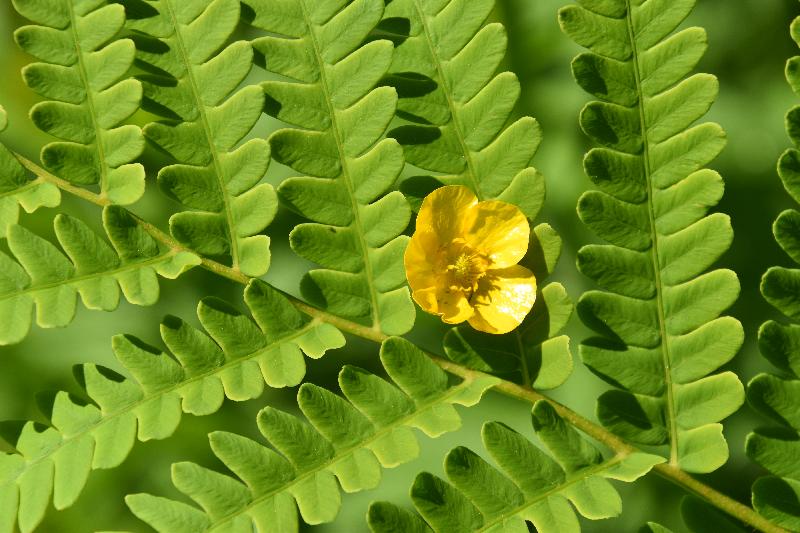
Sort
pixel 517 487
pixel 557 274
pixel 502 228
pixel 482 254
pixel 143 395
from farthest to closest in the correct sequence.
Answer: pixel 557 274, pixel 482 254, pixel 502 228, pixel 143 395, pixel 517 487

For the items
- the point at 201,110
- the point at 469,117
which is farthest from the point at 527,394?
the point at 201,110

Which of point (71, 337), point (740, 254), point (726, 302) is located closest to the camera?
point (726, 302)

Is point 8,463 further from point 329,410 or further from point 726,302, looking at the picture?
point 726,302

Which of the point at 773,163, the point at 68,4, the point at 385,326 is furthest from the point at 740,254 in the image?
the point at 68,4

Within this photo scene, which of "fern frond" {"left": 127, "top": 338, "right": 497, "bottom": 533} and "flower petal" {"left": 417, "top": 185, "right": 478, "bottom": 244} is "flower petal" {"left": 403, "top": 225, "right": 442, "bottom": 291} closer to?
"flower petal" {"left": 417, "top": 185, "right": 478, "bottom": 244}

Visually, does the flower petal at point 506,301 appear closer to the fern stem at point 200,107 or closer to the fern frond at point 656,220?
the fern frond at point 656,220

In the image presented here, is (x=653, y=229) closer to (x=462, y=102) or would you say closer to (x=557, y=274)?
(x=462, y=102)
